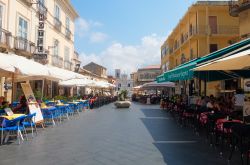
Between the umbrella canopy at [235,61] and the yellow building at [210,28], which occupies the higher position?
the yellow building at [210,28]

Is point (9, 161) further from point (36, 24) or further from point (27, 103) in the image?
point (36, 24)

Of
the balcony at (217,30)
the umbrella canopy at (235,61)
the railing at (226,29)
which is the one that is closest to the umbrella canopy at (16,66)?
the umbrella canopy at (235,61)

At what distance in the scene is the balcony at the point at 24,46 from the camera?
60.7ft

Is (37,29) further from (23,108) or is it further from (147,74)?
(147,74)

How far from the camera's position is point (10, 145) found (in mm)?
7625

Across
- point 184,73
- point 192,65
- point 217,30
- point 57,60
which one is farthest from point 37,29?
point 217,30


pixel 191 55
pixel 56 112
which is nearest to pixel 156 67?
pixel 191 55

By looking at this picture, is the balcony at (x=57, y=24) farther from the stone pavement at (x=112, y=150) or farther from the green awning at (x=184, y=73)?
the stone pavement at (x=112, y=150)

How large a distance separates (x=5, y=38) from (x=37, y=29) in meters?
5.48

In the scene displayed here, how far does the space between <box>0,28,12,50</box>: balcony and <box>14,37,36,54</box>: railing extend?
2.50ft

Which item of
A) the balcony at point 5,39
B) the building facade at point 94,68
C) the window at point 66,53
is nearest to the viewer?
the balcony at point 5,39

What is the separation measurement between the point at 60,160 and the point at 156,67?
85.2m

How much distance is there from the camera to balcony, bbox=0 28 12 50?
54.9 ft

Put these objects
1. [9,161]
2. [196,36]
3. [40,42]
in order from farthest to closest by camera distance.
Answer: [196,36] < [40,42] < [9,161]
